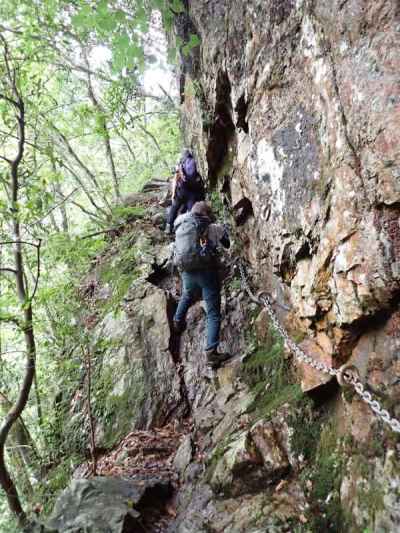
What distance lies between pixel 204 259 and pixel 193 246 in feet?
0.84

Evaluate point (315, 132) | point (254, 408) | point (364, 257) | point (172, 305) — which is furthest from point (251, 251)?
point (364, 257)

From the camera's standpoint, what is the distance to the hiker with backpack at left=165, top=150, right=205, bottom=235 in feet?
24.5

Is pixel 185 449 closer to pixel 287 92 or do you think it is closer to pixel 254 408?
pixel 254 408

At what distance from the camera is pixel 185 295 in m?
6.36

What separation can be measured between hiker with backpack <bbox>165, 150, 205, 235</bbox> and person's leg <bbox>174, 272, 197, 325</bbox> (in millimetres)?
1935

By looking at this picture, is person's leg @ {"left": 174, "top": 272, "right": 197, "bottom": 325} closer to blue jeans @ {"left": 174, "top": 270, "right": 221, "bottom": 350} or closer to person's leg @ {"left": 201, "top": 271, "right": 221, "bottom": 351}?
blue jeans @ {"left": 174, "top": 270, "right": 221, "bottom": 350}

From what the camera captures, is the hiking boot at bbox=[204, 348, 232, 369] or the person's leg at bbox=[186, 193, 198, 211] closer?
the hiking boot at bbox=[204, 348, 232, 369]

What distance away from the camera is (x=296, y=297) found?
3762 millimetres

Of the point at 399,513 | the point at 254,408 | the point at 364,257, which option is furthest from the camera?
the point at 254,408

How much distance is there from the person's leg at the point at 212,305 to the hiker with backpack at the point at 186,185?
2067mm

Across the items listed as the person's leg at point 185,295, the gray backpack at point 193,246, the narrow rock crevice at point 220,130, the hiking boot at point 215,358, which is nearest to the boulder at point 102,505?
the hiking boot at point 215,358

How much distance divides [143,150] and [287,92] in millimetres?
15966

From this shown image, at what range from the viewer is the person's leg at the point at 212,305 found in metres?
5.83

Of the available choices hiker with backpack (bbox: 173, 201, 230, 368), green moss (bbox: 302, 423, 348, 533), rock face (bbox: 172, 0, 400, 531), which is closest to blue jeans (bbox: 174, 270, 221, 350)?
hiker with backpack (bbox: 173, 201, 230, 368)
